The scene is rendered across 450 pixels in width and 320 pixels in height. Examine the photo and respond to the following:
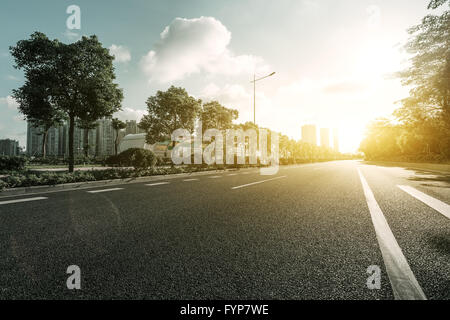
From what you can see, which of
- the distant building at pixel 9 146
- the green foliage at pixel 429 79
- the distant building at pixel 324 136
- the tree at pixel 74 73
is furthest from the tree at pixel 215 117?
the distant building at pixel 324 136

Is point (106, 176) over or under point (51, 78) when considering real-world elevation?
under

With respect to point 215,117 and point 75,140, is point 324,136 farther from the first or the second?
point 215,117

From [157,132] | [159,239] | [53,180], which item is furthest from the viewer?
[157,132]

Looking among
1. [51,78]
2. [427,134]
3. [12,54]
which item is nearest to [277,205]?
[51,78]

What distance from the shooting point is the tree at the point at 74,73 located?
1345 cm

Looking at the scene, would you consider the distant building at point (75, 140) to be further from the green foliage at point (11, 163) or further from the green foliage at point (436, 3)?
the green foliage at point (436, 3)

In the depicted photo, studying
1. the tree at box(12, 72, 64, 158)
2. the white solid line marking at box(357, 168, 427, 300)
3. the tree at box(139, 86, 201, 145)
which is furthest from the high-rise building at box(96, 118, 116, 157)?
the white solid line marking at box(357, 168, 427, 300)

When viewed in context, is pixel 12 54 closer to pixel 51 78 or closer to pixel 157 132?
pixel 51 78

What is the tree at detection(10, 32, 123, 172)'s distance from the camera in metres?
13.5

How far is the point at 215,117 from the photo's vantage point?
104 feet

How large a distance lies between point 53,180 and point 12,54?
10742 mm

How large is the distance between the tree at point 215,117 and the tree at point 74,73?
52.8 ft

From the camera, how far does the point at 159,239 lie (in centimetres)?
293

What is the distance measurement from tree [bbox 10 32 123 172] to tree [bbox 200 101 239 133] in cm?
1611
